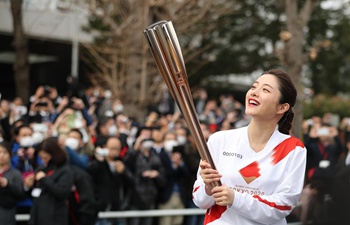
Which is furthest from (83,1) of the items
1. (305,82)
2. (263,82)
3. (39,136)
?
(305,82)

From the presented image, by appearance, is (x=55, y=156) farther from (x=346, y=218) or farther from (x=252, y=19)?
(x=252, y=19)

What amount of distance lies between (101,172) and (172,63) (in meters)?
4.05

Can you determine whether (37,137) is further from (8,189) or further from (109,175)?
(8,189)

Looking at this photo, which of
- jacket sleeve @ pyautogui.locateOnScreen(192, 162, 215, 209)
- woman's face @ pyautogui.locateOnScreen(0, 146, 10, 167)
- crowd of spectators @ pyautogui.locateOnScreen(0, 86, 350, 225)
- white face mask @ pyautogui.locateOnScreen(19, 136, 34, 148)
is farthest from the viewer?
white face mask @ pyautogui.locateOnScreen(19, 136, 34, 148)

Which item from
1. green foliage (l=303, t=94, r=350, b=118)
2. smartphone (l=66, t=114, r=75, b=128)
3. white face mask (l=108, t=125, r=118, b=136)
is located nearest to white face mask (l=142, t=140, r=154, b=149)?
white face mask (l=108, t=125, r=118, b=136)

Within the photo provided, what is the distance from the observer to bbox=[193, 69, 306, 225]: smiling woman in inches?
120

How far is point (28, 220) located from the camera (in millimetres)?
6164

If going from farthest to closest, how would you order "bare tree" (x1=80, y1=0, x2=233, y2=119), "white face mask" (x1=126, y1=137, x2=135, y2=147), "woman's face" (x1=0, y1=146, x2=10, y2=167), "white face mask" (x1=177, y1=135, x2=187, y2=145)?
"bare tree" (x1=80, y1=0, x2=233, y2=119) → "white face mask" (x1=177, y1=135, x2=187, y2=145) → "white face mask" (x1=126, y1=137, x2=135, y2=147) → "woman's face" (x1=0, y1=146, x2=10, y2=167)

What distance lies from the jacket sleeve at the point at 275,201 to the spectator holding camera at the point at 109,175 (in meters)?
3.71

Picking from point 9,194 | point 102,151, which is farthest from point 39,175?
point 102,151

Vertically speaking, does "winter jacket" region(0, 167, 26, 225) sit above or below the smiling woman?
below

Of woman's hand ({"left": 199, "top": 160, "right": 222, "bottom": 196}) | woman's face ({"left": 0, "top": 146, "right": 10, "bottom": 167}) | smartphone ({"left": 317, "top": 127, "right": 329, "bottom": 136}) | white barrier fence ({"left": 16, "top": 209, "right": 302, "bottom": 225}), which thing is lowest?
white barrier fence ({"left": 16, "top": 209, "right": 302, "bottom": 225})

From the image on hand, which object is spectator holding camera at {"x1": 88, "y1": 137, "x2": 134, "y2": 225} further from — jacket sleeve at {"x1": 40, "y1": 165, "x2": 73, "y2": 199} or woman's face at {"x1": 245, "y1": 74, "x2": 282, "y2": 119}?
woman's face at {"x1": 245, "y1": 74, "x2": 282, "y2": 119}

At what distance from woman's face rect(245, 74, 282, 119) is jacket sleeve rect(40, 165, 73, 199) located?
121 inches
